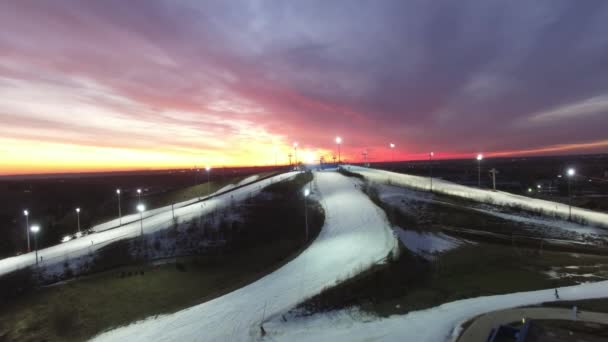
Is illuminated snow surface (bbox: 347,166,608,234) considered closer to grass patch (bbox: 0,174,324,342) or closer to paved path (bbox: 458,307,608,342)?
grass patch (bbox: 0,174,324,342)

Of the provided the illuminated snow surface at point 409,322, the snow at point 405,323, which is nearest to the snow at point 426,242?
the illuminated snow surface at point 409,322

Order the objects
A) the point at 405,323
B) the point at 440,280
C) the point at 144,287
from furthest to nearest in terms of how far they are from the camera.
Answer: the point at 144,287, the point at 440,280, the point at 405,323

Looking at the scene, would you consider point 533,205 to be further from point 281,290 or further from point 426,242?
point 281,290

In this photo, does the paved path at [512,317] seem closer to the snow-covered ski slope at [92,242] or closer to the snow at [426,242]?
the snow at [426,242]

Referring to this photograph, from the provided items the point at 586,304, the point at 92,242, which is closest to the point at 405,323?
the point at 586,304

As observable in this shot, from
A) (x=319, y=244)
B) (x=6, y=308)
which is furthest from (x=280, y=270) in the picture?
(x=6, y=308)

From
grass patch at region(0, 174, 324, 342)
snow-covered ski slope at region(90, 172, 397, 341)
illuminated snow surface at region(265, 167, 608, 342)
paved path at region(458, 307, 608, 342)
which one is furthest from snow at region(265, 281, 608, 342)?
grass patch at region(0, 174, 324, 342)

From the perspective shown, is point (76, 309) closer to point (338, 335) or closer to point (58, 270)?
point (58, 270)
